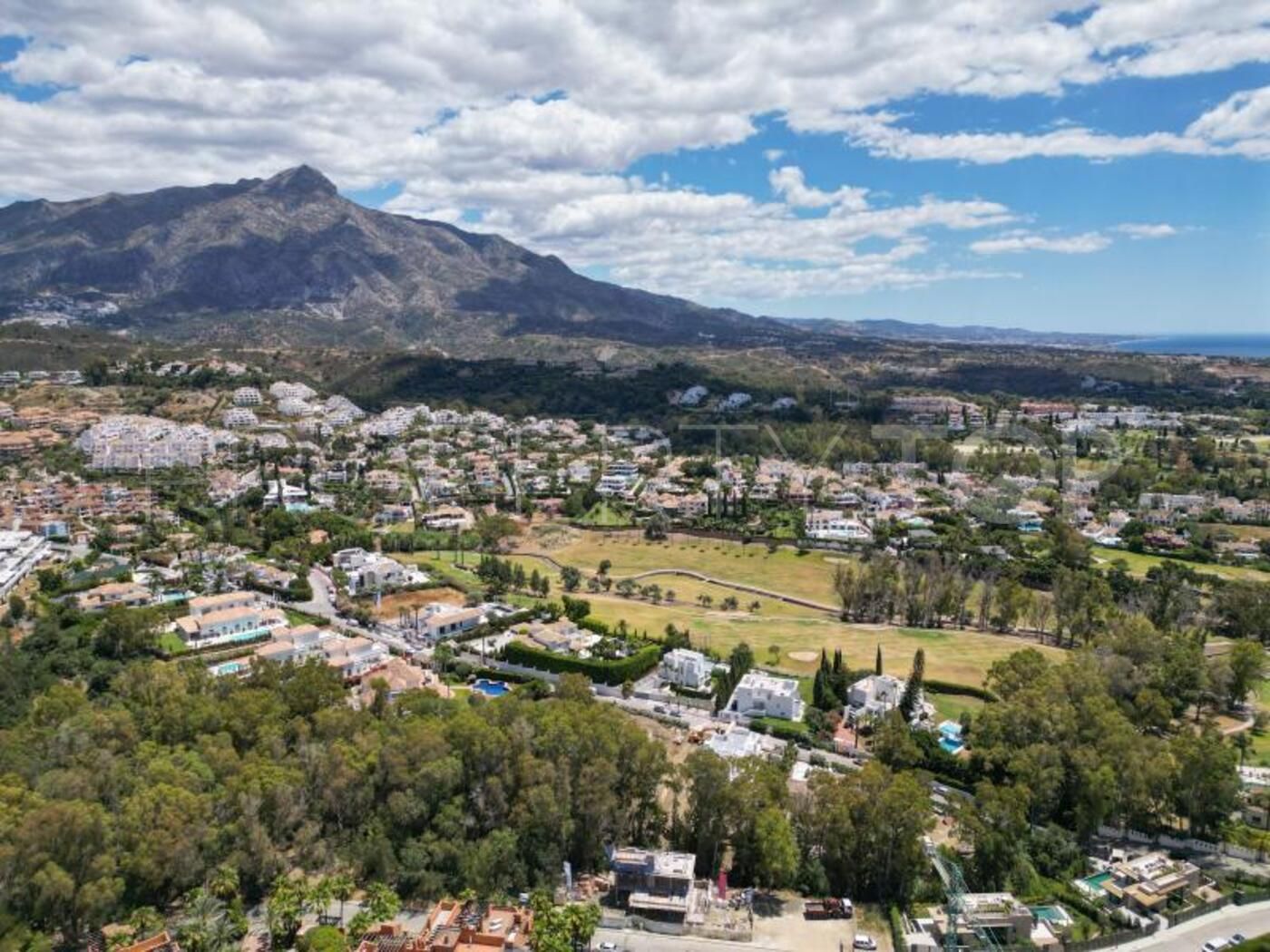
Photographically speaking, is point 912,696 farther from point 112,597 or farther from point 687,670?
point 112,597

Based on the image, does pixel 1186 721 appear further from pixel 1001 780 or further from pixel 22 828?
pixel 22 828

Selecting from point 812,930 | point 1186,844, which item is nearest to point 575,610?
point 812,930

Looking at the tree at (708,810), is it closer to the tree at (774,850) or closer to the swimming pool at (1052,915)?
the tree at (774,850)

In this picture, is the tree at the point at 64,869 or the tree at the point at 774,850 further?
the tree at the point at 774,850

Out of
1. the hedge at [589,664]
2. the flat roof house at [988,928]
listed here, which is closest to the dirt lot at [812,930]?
the flat roof house at [988,928]

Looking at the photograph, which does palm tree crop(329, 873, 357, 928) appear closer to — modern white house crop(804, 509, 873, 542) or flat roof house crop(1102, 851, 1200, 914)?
flat roof house crop(1102, 851, 1200, 914)

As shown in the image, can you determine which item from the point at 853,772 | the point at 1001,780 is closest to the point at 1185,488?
the point at 1001,780
